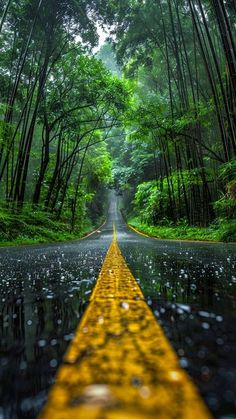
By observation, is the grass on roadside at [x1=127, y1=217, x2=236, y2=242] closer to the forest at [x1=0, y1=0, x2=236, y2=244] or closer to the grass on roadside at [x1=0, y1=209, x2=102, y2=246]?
the forest at [x1=0, y1=0, x2=236, y2=244]

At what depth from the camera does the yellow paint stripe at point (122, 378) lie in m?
0.61

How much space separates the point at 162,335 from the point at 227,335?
0.92 feet

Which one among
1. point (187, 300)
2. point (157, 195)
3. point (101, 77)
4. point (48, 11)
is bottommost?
point (187, 300)

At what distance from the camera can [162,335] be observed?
117 cm

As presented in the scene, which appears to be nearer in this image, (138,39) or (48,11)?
(48,11)

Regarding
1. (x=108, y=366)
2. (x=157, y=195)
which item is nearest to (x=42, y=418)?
(x=108, y=366)

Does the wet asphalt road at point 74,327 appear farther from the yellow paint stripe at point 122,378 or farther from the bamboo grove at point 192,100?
the bamboo grove at point 192,100

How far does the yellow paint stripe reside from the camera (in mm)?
611

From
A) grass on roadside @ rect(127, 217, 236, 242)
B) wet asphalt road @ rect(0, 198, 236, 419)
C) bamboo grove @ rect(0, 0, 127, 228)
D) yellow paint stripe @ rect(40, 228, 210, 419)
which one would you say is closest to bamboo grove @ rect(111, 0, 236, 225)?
grass on roadside @ rect(127, 217, 236, 242)

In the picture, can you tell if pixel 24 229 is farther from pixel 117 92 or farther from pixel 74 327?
pixel 74 327

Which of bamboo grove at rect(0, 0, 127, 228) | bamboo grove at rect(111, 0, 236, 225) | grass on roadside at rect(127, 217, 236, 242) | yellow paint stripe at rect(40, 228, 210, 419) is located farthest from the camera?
bamboo grove at rect(0, 0, 127, 228)

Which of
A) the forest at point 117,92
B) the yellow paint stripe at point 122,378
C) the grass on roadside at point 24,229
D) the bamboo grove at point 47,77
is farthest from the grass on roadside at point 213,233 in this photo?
the yellow paint stripe at point 122,378

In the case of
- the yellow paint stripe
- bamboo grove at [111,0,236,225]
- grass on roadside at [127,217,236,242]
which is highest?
bamboo grove at [111,0,236,225]

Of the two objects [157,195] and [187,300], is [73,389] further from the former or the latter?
[157,195]
